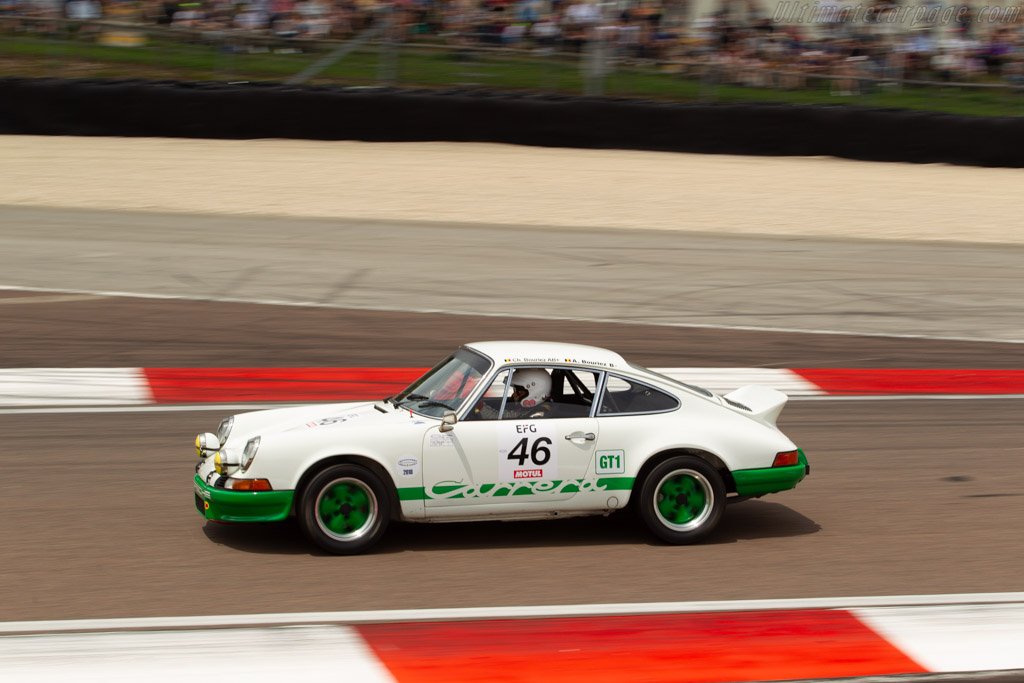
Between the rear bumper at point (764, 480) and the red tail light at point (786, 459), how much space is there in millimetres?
21

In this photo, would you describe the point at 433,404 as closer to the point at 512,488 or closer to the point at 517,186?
the point at 512,488

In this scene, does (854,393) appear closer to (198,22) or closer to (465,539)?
(465,539)

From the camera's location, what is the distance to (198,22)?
22.9 metres

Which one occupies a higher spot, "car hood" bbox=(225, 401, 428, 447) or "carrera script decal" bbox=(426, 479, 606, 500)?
"car hood" bbox=(225, 401, 428, 447)

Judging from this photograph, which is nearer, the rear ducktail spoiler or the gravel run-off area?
the rear ducktail spoiler

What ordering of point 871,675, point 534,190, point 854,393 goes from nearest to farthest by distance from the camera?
point 871,675
point 854,393
point 534,190

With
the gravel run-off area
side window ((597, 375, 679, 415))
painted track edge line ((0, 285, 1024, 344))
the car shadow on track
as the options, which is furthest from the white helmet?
the gravel run-off area

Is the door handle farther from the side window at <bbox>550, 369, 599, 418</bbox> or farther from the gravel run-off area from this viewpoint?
the gravel run-off area

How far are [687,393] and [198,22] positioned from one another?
62.5 ft

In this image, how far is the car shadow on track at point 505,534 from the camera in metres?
6.17

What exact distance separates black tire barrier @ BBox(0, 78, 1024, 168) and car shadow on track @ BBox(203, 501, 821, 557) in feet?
53.0

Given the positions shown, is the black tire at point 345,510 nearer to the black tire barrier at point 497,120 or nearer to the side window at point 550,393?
the side window at point 550,393

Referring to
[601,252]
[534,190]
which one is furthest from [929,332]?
[534,190]

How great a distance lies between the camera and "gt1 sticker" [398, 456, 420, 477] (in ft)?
19.4
